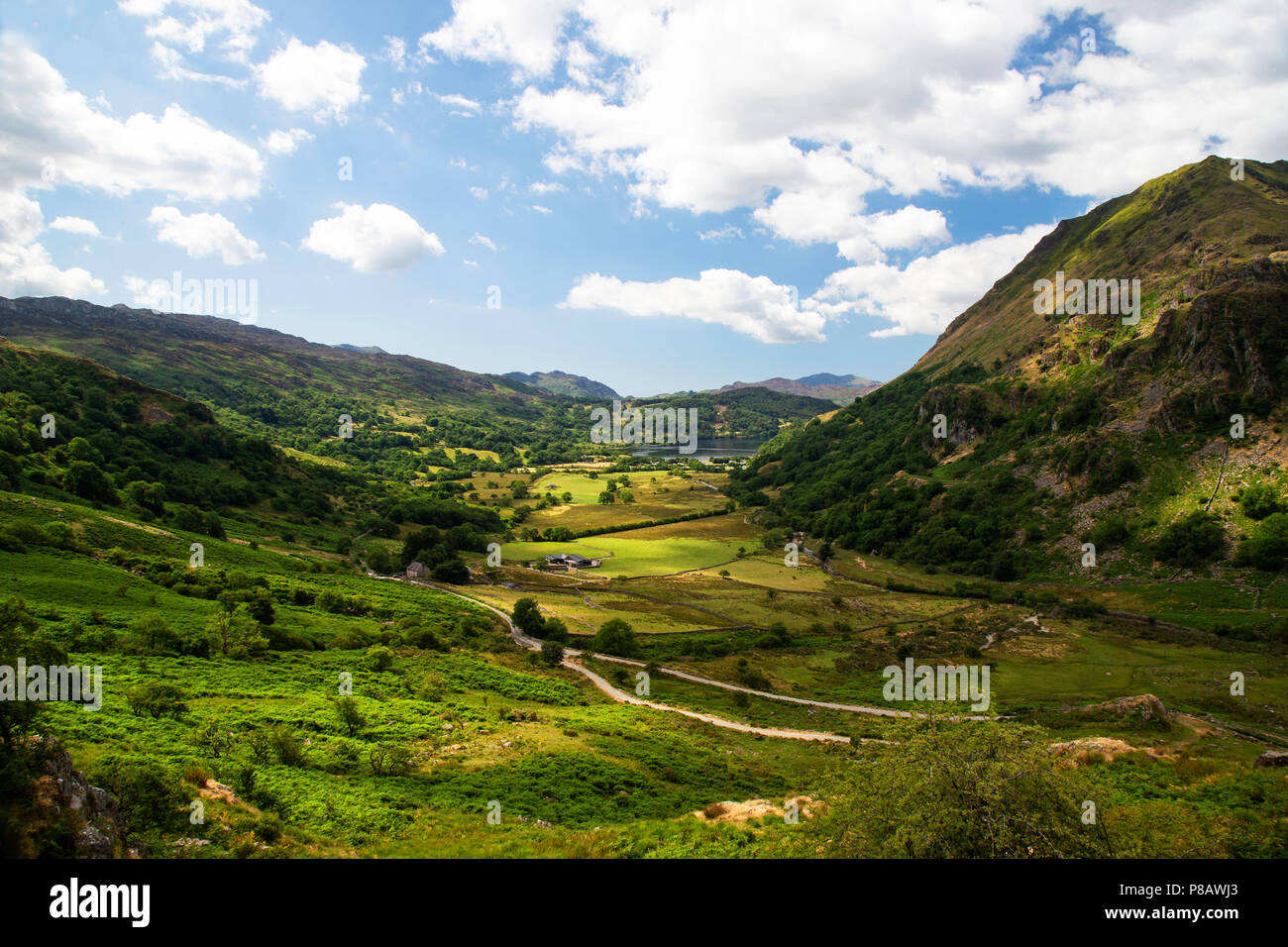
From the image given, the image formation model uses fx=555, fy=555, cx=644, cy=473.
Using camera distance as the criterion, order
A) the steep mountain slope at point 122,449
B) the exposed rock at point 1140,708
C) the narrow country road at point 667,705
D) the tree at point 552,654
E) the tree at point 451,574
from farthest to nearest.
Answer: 1. the tree at point 451,574
2. the steep mountain slope at point 122,449
3. the tree at point 552,654
4. the narrow country road at point 667,705
5. the exposed rock at point 1140,708

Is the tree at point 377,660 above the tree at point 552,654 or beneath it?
above

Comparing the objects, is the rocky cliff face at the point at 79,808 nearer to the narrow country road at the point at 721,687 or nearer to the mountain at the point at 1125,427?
the narrow country road at the point at 721,687

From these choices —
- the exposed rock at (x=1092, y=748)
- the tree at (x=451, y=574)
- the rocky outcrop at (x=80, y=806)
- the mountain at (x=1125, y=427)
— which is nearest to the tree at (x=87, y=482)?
the tree at (x=451, y=574)

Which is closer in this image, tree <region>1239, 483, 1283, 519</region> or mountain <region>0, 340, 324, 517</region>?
tree <region>1239, 483, 1283, 519</region>

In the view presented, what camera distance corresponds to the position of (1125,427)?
115 m

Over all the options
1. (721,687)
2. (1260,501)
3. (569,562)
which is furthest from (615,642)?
(1260,501)

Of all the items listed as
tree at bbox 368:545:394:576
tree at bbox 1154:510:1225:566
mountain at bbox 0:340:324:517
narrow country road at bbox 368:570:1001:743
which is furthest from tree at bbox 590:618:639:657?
tree at bbox 1154:510:1225:566

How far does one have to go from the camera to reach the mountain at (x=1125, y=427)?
98.8 m

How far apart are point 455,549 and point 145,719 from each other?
328 ft

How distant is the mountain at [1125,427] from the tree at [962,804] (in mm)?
100329

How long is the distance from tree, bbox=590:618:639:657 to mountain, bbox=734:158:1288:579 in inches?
3161

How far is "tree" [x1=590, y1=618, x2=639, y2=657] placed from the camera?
232 ft

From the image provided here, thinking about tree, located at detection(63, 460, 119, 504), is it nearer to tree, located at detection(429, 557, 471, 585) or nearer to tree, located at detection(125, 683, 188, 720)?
tree, located at detection(429, 557, 471, 585)
